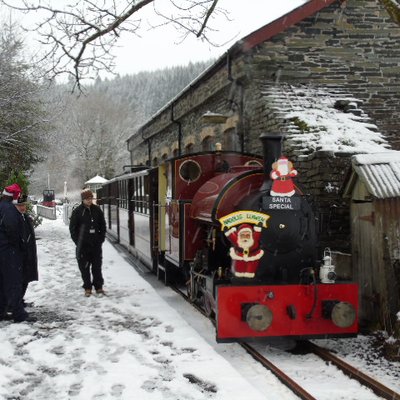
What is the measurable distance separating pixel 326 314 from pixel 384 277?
103 centimetres

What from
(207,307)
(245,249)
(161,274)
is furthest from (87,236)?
(245,249)

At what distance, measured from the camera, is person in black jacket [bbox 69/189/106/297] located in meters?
8.40

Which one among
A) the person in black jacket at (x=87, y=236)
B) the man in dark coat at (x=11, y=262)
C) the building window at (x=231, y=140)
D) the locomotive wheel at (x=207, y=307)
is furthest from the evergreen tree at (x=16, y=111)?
the locomotive wheel at (x=207, y=307)

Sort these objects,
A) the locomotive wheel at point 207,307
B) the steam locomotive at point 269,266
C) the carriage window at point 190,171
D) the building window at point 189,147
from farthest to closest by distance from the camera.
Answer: the building window at point 189,147
the carriage window at point 190,171
the locomotive wheel at point 207,307
the steam locomotive at point 269,266

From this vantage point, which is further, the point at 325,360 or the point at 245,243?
the point at 245,243

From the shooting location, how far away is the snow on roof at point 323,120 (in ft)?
28.9

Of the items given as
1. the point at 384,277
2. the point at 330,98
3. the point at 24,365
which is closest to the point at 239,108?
the point at 330,98

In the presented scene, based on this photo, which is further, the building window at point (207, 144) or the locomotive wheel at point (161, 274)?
the building window at point (207, 144)

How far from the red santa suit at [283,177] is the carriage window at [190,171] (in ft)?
7.89

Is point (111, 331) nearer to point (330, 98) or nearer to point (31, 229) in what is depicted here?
point (31, 229)

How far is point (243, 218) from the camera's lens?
5.49m

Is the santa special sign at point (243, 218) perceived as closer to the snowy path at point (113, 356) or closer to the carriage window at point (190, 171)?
the snowy path at point (113, 356)

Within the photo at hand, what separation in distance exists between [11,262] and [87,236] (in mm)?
1799

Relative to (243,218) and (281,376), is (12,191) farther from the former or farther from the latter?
(281,376)
